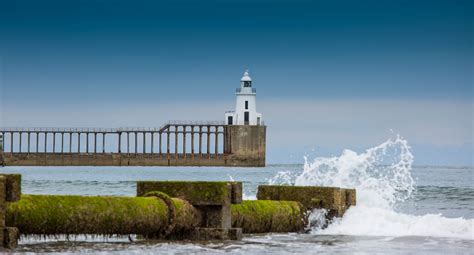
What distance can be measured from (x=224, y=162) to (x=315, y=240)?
11174 cm

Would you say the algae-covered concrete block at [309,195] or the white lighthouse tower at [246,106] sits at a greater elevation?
the white lighthouse tower at [246,106]

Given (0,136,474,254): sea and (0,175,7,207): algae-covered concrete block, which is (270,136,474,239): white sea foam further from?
(0,175,7,207): algae-covered concrete block

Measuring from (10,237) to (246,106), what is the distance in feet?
376

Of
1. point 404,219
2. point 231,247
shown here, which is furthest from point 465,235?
point 231,247

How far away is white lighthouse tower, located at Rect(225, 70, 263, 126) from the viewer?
126 meters

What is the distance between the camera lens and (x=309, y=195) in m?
18.4

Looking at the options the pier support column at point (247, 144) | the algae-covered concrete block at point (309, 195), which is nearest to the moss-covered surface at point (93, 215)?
the algae-covered concrete block at point (309, 195)

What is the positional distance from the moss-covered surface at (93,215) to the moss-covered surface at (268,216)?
4.52ft

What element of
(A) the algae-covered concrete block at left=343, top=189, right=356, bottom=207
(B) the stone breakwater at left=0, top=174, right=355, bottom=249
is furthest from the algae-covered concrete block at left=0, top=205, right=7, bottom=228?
(A) the algae-covered concrete block at left=343, top=189, right=356, bottom=207

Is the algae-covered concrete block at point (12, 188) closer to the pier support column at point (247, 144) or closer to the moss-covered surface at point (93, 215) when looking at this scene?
the moss-covered surface at point (93, 215)

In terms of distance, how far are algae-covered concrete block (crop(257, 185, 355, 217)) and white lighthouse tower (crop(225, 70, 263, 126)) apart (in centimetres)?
10721

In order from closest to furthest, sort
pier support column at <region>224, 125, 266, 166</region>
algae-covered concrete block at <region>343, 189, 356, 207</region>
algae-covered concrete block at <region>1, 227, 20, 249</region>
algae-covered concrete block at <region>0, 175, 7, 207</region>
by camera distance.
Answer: algae-covered concrete block at <region>0, 175, 7, 207</region> < algae-covered concrete block at <region>1, 227, 20, 249</region> < algae-covered concrete block at <region>343, 189, 356, 207</region> < pier support column at <region>224, 125, 266, 166</region>

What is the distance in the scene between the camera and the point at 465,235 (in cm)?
1747

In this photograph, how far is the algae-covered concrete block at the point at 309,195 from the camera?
720 inches
